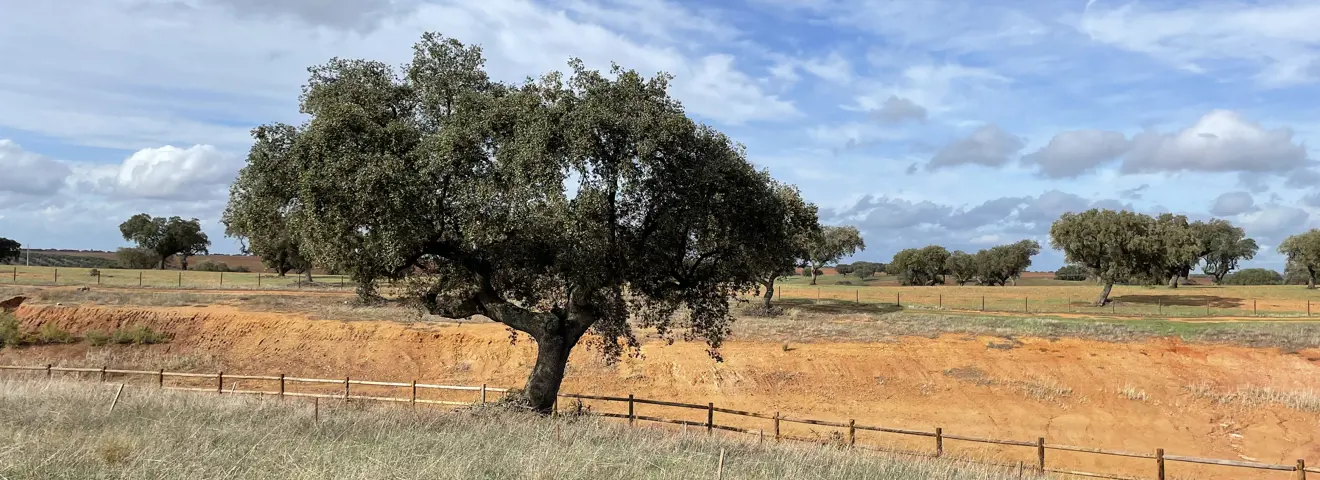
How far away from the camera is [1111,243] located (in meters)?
64.8

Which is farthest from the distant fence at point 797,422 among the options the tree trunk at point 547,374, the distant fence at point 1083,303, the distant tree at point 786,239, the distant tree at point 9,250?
the distant tree at point 9,250

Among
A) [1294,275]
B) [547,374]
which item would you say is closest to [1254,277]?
[1294,275]

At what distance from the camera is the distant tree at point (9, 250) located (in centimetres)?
12606

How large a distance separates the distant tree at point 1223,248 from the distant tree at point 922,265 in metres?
35.5

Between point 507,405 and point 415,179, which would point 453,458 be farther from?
point 507,405

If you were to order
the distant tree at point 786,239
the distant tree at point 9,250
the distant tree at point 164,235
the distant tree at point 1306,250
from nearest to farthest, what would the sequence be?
the distant tree at point 786,239
the distant tree at point 1306,250
the distant tree at point 164,235
the distant tree at point 9,250

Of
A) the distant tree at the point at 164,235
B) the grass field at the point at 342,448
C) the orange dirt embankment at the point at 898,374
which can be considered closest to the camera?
the grass field at the point at 342,448

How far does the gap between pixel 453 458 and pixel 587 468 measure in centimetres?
202

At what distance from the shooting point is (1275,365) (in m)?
34.3

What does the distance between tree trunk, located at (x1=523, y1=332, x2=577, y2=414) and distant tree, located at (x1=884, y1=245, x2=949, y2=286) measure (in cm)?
10834

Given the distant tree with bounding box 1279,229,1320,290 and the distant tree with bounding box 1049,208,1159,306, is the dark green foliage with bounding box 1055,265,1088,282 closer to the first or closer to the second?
the distant tree with bounding box 1279,229,1320,290

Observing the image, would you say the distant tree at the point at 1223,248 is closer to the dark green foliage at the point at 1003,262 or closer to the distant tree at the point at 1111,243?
the dark green foliage at the point at 1003,262

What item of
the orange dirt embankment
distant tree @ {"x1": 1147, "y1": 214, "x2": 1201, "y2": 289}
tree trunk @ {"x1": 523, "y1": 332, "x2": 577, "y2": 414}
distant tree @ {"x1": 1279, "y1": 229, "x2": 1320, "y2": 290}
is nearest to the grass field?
tree trunk @ {"x1": 523, "y1": 332, "x2": 577, "y2": 414}

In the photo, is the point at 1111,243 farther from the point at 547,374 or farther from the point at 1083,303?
the point at 547,374
